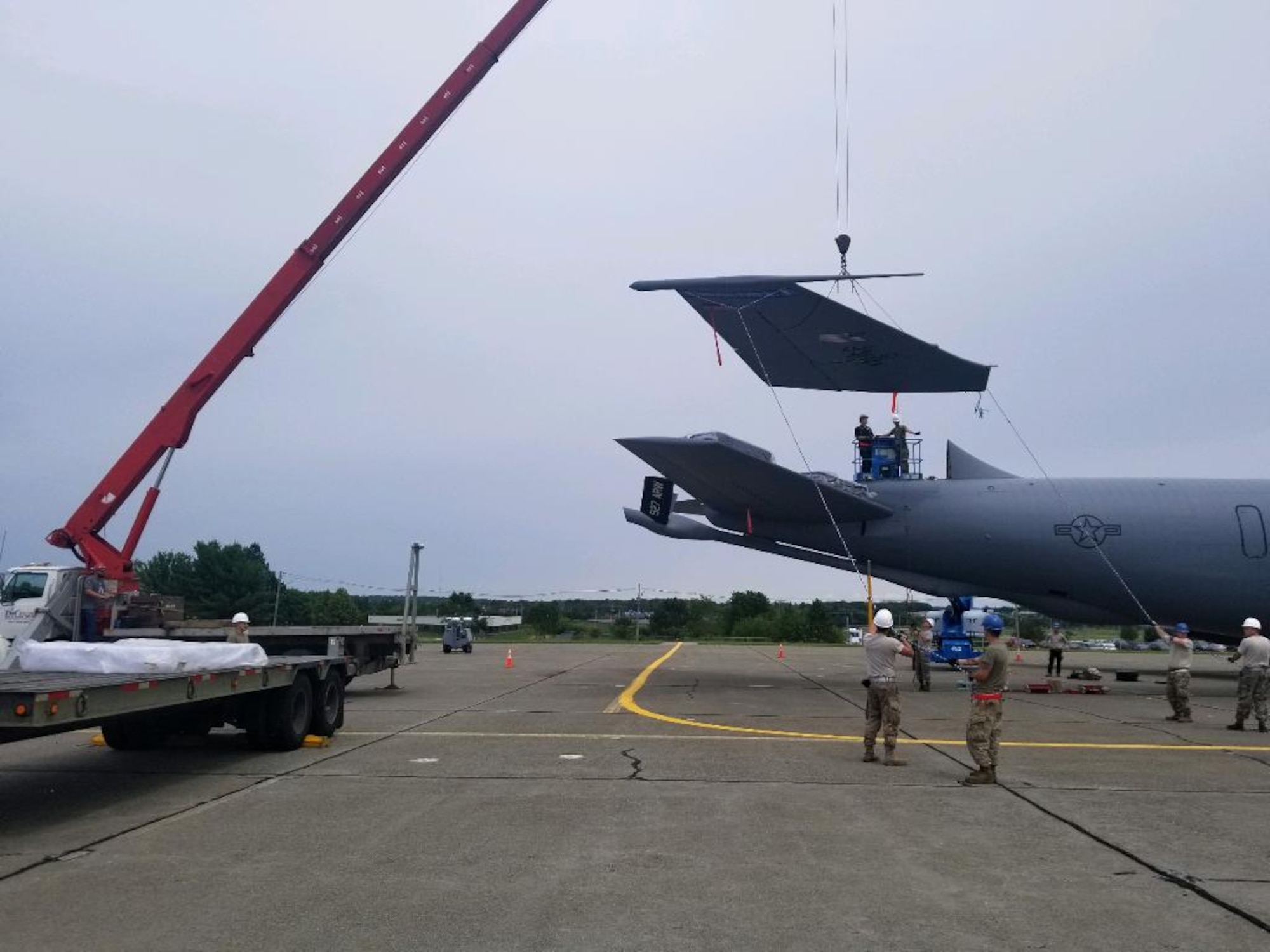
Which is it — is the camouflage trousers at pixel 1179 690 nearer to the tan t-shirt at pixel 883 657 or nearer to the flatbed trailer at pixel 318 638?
the tan t-shirt at pixel 883 657

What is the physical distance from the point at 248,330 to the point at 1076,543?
18717mm

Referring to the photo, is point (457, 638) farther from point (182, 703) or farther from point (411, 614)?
point (182, 703)

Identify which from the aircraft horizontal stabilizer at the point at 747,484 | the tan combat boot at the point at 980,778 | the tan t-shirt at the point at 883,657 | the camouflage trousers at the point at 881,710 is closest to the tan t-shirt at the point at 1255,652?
the tan t-shirt at the point at 883,657

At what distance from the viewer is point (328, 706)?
1213 cm

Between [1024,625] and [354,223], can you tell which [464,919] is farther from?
[1024,625]

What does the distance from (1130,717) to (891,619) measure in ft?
24.5

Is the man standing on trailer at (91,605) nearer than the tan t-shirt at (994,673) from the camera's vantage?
No

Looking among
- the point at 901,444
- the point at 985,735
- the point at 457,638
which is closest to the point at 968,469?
the point at 901,444

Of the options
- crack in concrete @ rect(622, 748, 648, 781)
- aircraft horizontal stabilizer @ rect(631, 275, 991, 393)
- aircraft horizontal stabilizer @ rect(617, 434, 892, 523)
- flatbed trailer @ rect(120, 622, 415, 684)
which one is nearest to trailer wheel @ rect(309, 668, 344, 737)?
flatbed trailer @ rect(120, 622, 415, 684)

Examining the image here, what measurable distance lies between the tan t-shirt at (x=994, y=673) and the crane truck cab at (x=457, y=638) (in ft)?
111

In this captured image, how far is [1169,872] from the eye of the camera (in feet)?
20.3

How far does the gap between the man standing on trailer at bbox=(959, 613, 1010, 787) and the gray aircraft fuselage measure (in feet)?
40.0

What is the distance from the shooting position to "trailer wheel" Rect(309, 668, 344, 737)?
11.8 m

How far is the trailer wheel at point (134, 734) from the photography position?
424 inches
